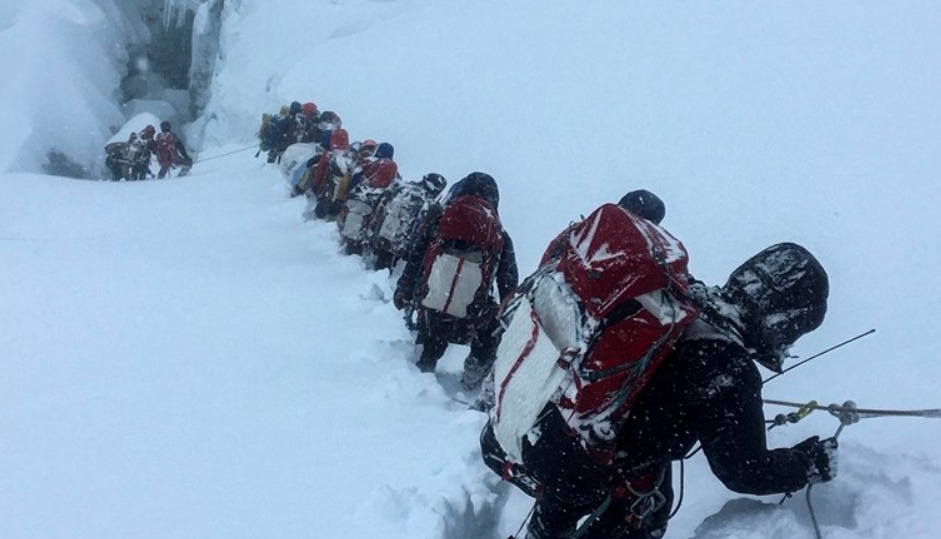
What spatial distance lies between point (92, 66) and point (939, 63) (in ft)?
85.2

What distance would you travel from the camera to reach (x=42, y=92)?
20438mm

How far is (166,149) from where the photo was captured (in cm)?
1473

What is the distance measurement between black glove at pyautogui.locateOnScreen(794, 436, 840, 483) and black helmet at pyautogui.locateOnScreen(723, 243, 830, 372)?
391 mm

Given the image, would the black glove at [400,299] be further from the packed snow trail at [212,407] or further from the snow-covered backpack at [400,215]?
the snow-covered backpack at [400,215]

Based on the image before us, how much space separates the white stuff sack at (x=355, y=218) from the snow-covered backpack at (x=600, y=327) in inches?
200

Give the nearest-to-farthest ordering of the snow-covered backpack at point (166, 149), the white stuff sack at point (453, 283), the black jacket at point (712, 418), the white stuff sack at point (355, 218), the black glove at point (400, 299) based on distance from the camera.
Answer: the black jacket at point (712, 418)
the white stuff sack at point (453, 283)
the black glove at point (400, 299)
the white stuff sack at point (355, 218)
the snow-covered backpack at point (166, 149)

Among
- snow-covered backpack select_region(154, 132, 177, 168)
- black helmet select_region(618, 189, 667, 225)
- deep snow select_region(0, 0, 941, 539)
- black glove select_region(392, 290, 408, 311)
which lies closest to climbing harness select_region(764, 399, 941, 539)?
deep snow select_region(0, 0, 941, 539)

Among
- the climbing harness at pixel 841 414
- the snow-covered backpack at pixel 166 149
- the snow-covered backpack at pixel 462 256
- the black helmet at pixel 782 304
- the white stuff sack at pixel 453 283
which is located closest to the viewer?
the black helmet at pixel 782 304

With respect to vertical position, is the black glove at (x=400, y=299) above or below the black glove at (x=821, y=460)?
below

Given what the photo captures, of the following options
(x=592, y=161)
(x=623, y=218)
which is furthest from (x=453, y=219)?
(x=592, y=161)

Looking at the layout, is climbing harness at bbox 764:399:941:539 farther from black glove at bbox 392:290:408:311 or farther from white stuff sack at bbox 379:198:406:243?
white stuff sack at bbox 379:198:406:243

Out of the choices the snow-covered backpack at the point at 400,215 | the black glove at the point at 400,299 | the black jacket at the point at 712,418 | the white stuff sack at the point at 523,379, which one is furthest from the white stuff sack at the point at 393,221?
the black jacket at the point at 712,418

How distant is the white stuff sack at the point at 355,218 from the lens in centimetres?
684

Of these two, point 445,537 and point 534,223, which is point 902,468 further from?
point 534,223
